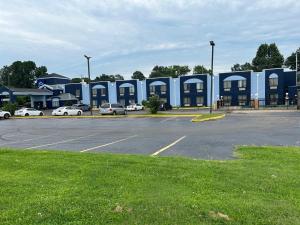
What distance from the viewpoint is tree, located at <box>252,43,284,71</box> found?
123544 millimetres

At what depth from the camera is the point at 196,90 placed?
263ft

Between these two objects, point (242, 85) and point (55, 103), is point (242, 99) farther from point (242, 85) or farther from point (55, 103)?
point (55, 103)

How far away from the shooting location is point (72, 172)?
757 cm

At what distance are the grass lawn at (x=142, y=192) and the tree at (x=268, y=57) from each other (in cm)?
11991

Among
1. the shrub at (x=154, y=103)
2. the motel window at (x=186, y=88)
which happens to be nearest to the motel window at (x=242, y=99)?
the motel window at (x=186, y=88)

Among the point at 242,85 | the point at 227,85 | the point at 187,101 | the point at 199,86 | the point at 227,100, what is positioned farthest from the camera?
the point at 187,101

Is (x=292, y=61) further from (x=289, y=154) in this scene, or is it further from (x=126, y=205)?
(x=126, y=205)

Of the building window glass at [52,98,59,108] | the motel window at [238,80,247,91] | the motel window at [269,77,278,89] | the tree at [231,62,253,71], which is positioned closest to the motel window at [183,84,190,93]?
the motel window at [238,80,247,91]

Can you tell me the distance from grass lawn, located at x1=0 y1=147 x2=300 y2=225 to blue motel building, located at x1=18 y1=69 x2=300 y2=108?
6200 cm

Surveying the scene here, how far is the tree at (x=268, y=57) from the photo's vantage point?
124 meters

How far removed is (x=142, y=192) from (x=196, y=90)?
74.7 meters

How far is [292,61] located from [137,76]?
62394mm

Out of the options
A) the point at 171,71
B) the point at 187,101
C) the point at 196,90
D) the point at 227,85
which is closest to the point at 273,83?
the point at 227,85

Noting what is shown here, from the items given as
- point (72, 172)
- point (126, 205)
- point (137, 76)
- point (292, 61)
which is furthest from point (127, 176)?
point (137, 76)
